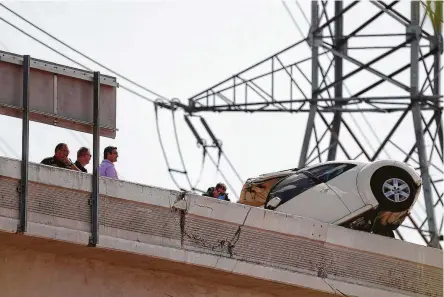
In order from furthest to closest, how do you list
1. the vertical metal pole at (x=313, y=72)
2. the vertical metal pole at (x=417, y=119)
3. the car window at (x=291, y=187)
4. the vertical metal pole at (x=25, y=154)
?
the vertical metal pole at (x=313, y=72) < the vertical metal pole at (x=417, y=119) < the car window at (x=291, y=187) < the vertical metal pole at (x=25, y=154)

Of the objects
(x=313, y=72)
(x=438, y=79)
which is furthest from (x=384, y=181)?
(x=313, y=72)

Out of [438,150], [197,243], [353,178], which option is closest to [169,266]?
[197,243]

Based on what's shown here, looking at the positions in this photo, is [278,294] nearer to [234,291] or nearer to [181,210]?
[234,291]

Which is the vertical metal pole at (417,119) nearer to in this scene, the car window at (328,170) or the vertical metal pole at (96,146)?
the car window at (328,170)

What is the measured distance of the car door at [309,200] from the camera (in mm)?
20953

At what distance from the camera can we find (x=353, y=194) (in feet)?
69.6

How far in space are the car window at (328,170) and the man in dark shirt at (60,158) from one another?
3999 millimetres

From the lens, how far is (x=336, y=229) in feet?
66.5

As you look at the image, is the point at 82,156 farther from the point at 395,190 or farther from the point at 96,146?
the point at 395,190

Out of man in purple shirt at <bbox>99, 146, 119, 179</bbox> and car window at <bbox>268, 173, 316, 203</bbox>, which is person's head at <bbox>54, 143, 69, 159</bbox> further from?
car window at <bbox>268, 173, 316, 203</bbox>

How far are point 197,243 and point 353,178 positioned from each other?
9.96ft

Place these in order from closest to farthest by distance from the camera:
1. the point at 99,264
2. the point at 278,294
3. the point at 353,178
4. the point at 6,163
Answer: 1. the point at 6,163
2. the point at 99,264
3. the point at 278,294
4. the point at 353,178

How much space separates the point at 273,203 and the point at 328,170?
933 mm

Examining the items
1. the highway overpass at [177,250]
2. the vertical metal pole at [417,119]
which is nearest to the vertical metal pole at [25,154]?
the highway overpass at [177,250]
